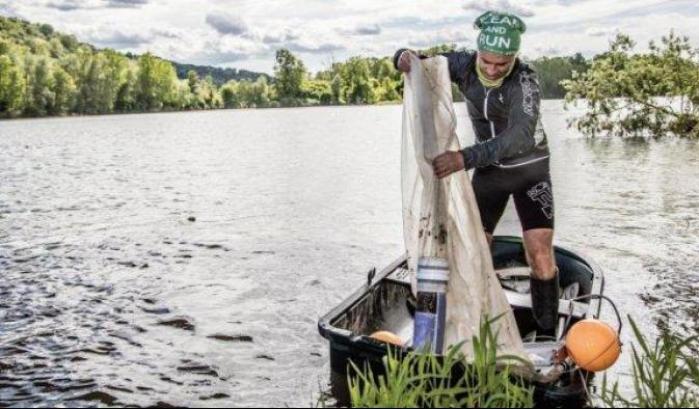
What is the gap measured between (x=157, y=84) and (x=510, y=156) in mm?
150045

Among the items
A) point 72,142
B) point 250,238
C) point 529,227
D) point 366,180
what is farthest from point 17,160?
point 529,227

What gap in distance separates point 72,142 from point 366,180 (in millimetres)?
34071

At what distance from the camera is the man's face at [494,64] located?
5.41 m

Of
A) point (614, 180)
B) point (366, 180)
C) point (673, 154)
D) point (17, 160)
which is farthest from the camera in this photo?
point (17, 160)

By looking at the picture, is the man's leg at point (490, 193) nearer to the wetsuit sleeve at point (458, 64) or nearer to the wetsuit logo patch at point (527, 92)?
the wetsuit logo patch at point (527, 92)

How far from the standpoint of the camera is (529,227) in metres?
5.88

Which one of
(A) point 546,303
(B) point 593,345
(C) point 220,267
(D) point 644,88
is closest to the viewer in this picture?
(B) point 593,345

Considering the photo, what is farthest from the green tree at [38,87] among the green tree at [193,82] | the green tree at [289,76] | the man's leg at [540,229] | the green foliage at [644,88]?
the man's leg at [540,229]

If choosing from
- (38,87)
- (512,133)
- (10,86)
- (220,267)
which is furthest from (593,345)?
(38,87)

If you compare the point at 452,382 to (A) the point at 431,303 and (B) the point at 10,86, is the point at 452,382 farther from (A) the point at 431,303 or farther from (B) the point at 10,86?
(B) the point at 10,86

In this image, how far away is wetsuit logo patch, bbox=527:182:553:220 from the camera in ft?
19.2

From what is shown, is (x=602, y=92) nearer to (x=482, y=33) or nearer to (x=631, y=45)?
(x=631, y=45)

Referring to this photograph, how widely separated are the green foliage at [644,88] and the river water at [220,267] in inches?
158

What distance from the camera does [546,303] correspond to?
234 inches
